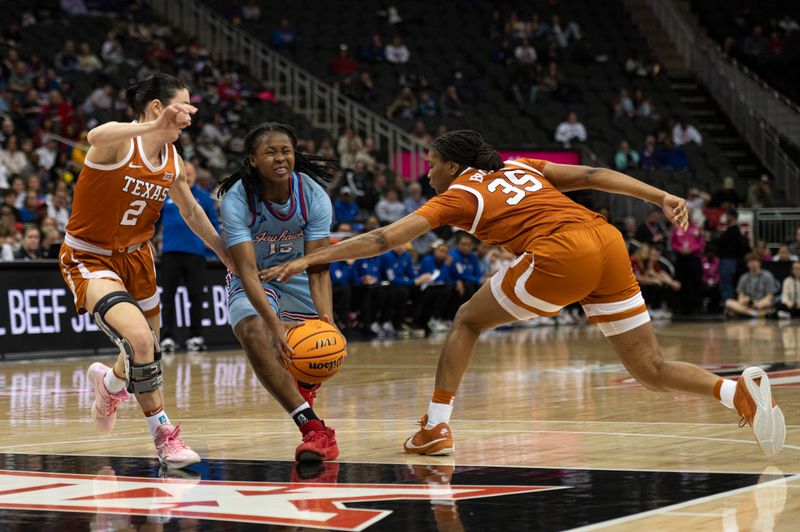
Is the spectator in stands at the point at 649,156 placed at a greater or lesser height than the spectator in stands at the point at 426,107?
lesser

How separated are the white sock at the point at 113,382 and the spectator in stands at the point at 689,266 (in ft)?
52.2

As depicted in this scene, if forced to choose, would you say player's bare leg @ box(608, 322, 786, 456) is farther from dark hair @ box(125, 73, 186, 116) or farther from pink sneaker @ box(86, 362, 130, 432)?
pink sneaker @ box(86, 362, 130, 432)

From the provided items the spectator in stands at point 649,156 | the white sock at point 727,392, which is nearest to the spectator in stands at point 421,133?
the spectator in stands at point 649,156

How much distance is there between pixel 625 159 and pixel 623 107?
269cm

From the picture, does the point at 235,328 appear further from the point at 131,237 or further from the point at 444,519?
the point at 444,519

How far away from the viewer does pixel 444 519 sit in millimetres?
3939

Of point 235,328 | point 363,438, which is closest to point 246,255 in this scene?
point 235,328

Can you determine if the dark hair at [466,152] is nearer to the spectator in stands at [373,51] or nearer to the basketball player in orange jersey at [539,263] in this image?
the basketball player in orange jersey at [539,263]

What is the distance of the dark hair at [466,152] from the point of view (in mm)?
5809

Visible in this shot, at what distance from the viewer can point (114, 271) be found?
5.64m

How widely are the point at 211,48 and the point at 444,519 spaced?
20940mm

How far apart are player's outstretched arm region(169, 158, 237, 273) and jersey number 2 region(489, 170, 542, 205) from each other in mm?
1316

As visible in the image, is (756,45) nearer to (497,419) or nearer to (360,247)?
(497,419)

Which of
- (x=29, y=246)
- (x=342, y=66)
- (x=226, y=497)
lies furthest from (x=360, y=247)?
(x=342, y=66)
